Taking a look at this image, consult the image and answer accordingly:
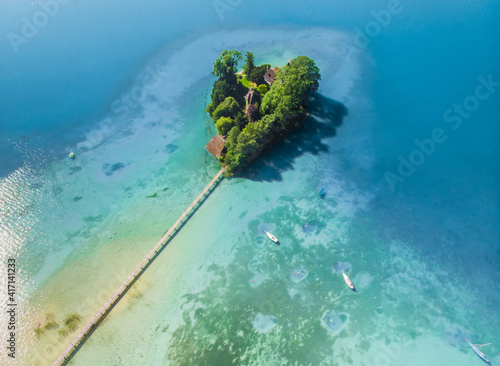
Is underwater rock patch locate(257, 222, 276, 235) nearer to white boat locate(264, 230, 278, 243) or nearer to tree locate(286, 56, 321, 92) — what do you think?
white boat locate(264, 230, 278, 243)

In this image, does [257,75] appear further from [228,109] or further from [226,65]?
[228,109]

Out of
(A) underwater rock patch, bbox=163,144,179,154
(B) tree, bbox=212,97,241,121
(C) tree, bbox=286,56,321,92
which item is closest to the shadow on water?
(C) tree, bbox=286,56,321,92

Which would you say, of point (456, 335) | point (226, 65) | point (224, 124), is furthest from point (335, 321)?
point (226, 65)

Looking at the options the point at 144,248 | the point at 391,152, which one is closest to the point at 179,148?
the point at 144,248

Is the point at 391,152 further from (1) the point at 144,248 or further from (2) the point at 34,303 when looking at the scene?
(2) the point at 34,303

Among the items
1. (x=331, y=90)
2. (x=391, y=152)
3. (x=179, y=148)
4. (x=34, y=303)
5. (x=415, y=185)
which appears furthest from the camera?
(x=331, y=90)

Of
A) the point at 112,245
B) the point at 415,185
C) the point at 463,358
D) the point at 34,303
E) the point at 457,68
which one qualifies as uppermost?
the point at 457,68

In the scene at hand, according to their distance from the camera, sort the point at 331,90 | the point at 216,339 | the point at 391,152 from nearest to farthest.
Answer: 1. the point at 216,339
2. the point at 391,152
3. the point at 331,90
